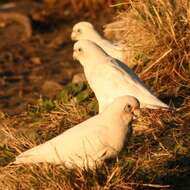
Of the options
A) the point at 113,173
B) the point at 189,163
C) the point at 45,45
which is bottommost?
the point at 45,45

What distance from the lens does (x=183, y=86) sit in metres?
7.96

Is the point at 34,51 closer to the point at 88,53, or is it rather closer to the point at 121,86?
the point at 88,53

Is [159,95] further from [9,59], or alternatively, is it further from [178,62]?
[9,59]

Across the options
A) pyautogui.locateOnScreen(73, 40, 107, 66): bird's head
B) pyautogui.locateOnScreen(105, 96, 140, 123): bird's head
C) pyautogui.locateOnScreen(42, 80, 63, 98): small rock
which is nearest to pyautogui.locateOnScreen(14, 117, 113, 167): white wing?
pyautogui.locateOnScreen(105, 96, 140, 123): bird's head

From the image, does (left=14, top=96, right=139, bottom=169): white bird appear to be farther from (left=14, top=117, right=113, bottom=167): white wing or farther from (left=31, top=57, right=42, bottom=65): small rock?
(left=31, top=57, right=42, bottom=65): small rock

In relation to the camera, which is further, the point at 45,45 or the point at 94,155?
the point at 45,45

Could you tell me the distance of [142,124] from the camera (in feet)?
23.4

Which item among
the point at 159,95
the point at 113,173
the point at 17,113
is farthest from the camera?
the point at 17,113

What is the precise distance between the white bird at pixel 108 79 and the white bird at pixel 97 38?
0.91 meters

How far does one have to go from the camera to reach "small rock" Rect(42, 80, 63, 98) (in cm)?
945

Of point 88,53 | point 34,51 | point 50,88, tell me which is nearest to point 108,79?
point 88,53

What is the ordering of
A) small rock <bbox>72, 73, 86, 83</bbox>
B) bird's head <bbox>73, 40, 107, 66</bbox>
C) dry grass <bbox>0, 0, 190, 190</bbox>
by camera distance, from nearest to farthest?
dry grass <bbox>0, 0, 190, 190</bbox>, bird's head <bbox>73, 40, 107, 66</bbox>, small rock <bbox>72, 73, 86, 83</bbox>

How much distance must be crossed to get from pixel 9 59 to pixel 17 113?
2.52 m

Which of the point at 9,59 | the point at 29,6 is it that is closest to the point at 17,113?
the point at 9,59
